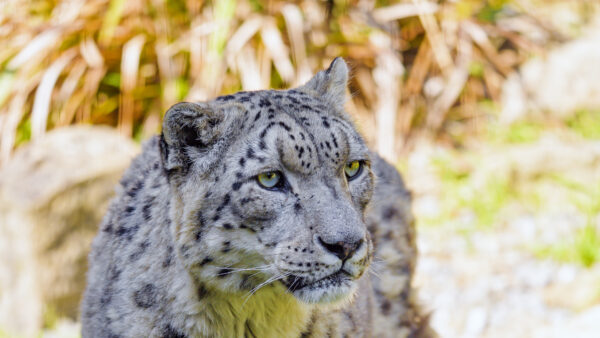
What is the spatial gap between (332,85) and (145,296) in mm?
1671

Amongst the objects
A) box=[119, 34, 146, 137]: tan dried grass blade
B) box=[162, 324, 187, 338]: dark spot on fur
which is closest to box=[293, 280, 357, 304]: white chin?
box=[162, 324, 187, 338]: dark spot on fur

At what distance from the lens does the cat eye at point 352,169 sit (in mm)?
3798

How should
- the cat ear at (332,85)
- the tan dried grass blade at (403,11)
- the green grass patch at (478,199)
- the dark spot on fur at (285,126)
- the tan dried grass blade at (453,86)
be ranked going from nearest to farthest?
the dark spot on fur at (285,126)
the cat ear at (332,85)
the green grass patch at (478,199)
the tan dried grass blade at (403,11)
the tan dried grass blade at (453,86)

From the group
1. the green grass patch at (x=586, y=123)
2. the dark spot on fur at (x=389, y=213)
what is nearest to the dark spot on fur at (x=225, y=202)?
the dark spot on fur at (x=389, y=213)

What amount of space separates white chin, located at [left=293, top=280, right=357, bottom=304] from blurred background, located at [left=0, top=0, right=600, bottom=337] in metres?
2.66

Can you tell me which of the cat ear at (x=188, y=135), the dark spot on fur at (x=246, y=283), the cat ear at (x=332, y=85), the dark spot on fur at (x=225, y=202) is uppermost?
the cat ear at (x=332, y=85)

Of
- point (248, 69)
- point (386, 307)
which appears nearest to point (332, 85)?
point (386, 307)

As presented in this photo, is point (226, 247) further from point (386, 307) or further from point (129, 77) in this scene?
point (129, 77)

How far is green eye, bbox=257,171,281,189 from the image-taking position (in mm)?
3504

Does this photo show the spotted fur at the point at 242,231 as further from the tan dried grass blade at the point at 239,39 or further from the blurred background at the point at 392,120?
the tan dried grass blade at the point at 239,39

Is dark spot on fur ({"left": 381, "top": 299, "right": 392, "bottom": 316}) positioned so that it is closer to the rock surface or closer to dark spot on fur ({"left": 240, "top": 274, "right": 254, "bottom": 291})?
dark spot on fur ({"left": 240, "top": 274, "right": 254, "bottom": 291})

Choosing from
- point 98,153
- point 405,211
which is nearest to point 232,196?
point 405,211

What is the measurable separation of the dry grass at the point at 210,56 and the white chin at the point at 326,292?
22.2 feet

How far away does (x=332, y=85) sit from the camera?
14.3 feet
